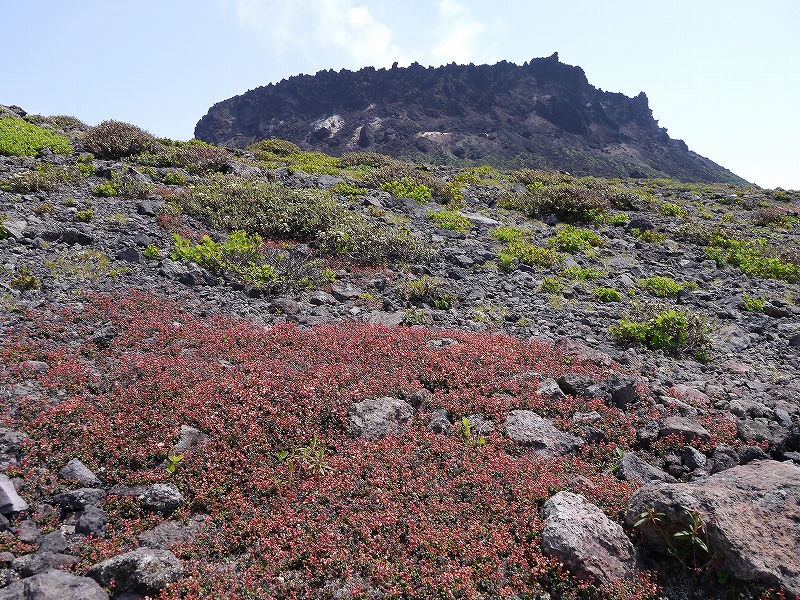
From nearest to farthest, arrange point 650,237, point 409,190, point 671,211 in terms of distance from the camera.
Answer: point 650,237 < point 409,190 < point 671,211

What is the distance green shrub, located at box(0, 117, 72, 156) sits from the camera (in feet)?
56.0

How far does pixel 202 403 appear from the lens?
6.65 meters

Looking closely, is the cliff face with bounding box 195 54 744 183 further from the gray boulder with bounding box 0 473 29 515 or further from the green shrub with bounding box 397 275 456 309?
the gray boulder with bounding box 0 473 29 515

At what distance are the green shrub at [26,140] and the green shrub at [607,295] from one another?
21.8 meters

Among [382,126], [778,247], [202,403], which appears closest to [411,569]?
[202,403]

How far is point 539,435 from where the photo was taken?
6750mm

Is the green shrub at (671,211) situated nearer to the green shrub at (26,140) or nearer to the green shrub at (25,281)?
the green shrub at (25,281)

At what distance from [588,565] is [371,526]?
2.40 m

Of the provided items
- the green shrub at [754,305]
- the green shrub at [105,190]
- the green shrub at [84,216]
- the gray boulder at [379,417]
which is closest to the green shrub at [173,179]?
the green shrub at [105,190]

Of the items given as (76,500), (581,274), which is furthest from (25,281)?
(581,274)

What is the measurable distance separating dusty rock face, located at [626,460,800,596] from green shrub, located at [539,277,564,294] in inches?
317

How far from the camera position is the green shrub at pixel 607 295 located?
12742 millimetres

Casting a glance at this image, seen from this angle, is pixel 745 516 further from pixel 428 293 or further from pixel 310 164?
pixel 310 164

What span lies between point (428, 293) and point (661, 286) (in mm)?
7502
